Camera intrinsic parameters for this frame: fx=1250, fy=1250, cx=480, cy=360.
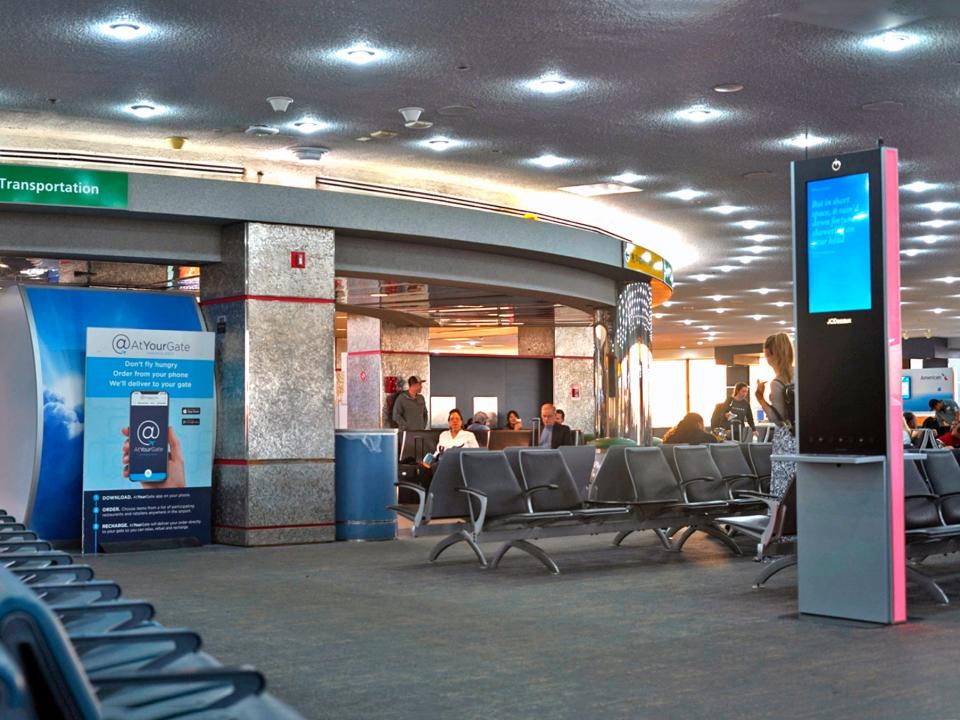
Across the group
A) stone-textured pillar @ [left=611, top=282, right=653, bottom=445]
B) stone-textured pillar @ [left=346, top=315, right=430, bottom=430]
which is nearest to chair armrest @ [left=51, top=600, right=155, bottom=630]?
stone-textured pillar @ [left=611, top=282, right=653, bottom=445]

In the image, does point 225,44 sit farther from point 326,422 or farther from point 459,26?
point 326,422

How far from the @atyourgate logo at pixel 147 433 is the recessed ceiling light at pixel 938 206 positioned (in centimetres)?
922

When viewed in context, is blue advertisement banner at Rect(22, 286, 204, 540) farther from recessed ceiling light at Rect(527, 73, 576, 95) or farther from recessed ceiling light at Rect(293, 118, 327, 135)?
recessed ceiling light at Rect(527, 73, 576, 95)

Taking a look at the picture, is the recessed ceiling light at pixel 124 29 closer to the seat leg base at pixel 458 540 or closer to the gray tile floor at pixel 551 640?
the gray tile floor at pixel 551 640

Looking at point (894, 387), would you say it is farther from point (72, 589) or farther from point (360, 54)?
point (72, 589)

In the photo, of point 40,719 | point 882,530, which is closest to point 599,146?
point 882,530

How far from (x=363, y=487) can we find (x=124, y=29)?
5.22 metres

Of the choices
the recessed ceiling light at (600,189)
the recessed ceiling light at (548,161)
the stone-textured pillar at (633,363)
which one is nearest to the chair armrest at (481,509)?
the recessed ceiling light at (548,161)

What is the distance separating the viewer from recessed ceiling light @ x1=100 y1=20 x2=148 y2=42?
784 cm

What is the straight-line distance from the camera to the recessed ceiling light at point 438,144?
37.2 feet

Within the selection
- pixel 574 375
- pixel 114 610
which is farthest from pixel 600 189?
pixel 114 610

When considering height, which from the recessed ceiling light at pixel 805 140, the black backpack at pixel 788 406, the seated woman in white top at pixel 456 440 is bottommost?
the seated woman in white top at pixel 456 440

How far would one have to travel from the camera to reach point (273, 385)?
11375mm

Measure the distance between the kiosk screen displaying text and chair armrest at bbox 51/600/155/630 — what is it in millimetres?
4784
